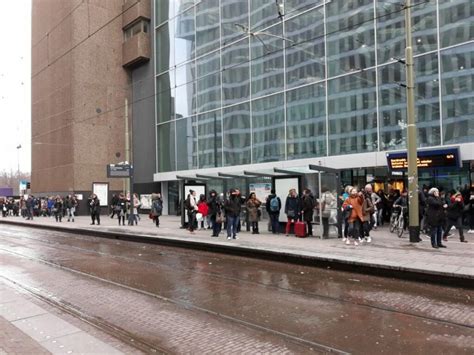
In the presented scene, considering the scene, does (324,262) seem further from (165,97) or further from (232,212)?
(165,97)

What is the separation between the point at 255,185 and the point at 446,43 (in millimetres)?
11042

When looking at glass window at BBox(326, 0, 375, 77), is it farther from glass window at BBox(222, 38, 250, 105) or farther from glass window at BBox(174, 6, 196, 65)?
glass window at BBox(174, 6, 196, 65)

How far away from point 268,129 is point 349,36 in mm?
7234

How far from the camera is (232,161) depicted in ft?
97.0

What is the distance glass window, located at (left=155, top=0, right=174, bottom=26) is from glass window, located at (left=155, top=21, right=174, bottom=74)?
61 cm

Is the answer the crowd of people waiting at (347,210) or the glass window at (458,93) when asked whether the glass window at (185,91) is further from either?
the glass window at (458,93)

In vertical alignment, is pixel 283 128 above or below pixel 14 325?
above

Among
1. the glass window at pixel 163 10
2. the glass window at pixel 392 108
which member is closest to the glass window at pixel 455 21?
the glass window at pixel 392 108

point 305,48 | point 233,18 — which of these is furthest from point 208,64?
point 305,48

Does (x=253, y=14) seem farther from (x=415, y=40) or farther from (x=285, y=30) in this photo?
(x=415, y=40)

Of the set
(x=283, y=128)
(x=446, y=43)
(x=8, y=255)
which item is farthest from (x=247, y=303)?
(x=283, y=128)

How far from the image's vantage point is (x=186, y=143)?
111 ft

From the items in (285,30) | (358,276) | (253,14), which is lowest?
(358,276)

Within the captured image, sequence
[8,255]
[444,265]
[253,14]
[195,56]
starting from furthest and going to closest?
[195,56] → [253,14] → [8,255] → [444,265]
